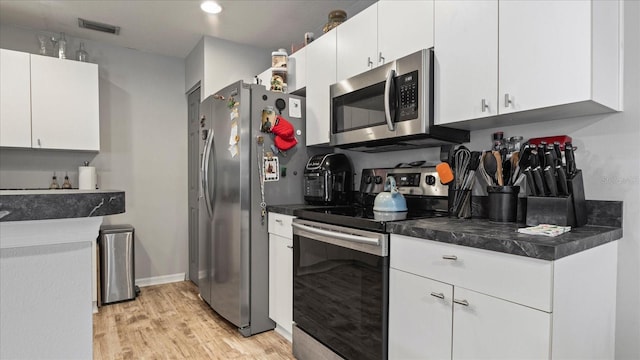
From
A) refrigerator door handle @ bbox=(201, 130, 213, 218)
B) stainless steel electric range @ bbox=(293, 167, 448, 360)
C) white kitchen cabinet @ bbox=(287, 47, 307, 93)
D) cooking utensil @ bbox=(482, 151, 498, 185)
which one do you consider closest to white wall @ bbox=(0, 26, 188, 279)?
refrigerator door handle @ bbox=(201, 130, 213, 218)

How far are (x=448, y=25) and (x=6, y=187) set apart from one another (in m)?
3.72

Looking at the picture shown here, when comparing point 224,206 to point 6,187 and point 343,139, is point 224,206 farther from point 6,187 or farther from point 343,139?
point 6,187

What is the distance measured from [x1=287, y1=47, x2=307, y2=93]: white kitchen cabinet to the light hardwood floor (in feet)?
6.13

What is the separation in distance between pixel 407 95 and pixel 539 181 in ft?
2.43

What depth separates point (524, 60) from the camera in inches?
55.0

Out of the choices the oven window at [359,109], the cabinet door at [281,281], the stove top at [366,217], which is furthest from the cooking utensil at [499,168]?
the cabinet door at [281,281]

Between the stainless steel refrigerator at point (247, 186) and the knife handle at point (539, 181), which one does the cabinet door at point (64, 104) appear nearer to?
the stainless steel refrigerator at point (247, 186)

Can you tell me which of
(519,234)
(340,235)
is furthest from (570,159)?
(340,235)

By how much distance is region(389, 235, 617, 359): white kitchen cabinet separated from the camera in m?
1.06

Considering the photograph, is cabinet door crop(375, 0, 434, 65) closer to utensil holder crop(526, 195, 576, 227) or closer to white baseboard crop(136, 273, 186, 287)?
utensil holder crop(526, 195, 576, 227)

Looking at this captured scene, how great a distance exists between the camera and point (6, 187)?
3080 mm

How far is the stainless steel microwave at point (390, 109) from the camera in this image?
5.76 ft

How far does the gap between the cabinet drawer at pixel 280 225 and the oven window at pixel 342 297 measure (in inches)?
5.7

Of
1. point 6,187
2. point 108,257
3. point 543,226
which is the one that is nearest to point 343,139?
point 543,226
